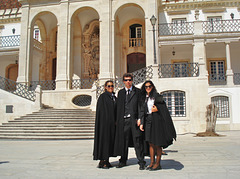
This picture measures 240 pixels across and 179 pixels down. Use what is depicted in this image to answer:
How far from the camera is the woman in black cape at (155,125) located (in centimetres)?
423

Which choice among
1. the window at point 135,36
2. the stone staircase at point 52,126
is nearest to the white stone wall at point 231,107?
the window at point 135,36

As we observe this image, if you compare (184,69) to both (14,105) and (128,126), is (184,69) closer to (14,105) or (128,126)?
(128,126)

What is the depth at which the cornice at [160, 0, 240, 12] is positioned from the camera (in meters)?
20.3

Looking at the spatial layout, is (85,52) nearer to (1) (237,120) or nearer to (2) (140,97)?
(1) (237,120)

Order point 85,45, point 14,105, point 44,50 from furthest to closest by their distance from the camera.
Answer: point 44,50
point 85,45
point 14,105

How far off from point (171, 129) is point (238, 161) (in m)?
1.92

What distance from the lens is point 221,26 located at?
19.3m

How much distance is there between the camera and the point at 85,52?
2142cm

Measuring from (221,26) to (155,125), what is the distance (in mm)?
17791

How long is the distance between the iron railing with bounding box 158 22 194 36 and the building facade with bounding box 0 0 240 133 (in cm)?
10

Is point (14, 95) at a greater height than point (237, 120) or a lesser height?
greater

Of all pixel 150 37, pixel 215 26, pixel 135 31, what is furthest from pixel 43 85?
pixel 215 26

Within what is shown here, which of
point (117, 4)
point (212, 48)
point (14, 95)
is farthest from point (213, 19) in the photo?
point (14, 95)

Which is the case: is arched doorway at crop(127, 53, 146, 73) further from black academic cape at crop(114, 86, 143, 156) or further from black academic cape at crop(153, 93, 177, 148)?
black academic cape at crop(153, 93, 177, 148)
